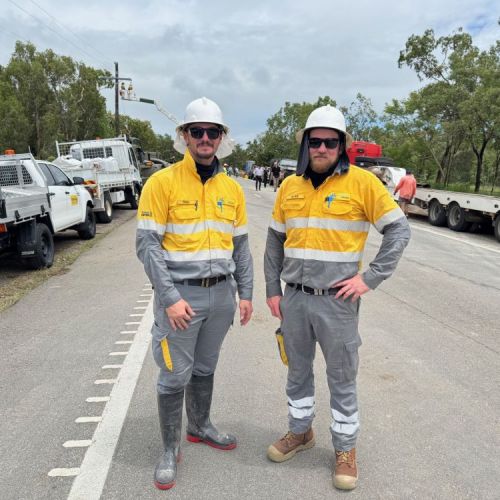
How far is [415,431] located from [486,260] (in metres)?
7.62

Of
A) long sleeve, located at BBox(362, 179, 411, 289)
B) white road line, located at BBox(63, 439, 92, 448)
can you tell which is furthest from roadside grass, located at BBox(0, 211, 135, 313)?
long sleeve, located at BBox(362, 179, 411, 289)

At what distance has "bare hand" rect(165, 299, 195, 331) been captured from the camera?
96.0 inches

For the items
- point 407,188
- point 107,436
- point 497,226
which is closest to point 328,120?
point 107,436

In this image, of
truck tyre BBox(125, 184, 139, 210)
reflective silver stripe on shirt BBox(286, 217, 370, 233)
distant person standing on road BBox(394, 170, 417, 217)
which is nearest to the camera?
reflective silver stripe on shirt BBox(286, 217, 370, 233)

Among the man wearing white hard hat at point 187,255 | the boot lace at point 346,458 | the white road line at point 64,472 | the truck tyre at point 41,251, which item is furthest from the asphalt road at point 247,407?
the truck tyre at point 41,251

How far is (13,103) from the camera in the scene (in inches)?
1623

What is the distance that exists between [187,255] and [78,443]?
4.66 feet

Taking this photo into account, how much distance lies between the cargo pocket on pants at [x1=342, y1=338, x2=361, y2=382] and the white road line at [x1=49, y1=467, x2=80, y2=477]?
5.26ft

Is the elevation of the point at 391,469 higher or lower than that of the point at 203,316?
lower

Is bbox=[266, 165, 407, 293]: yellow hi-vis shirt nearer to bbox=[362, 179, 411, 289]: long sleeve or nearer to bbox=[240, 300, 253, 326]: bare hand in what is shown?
bbox=[362, 179, 411, 289]: long sleeve

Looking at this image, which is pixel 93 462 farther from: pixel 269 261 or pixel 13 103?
pixel 13 103

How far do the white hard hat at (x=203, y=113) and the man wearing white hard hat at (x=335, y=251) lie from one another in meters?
0.49

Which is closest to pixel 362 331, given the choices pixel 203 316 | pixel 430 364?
pixel 430 364

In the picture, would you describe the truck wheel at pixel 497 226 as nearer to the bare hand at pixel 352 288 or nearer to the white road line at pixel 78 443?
the bare hand at pixel 352 288
